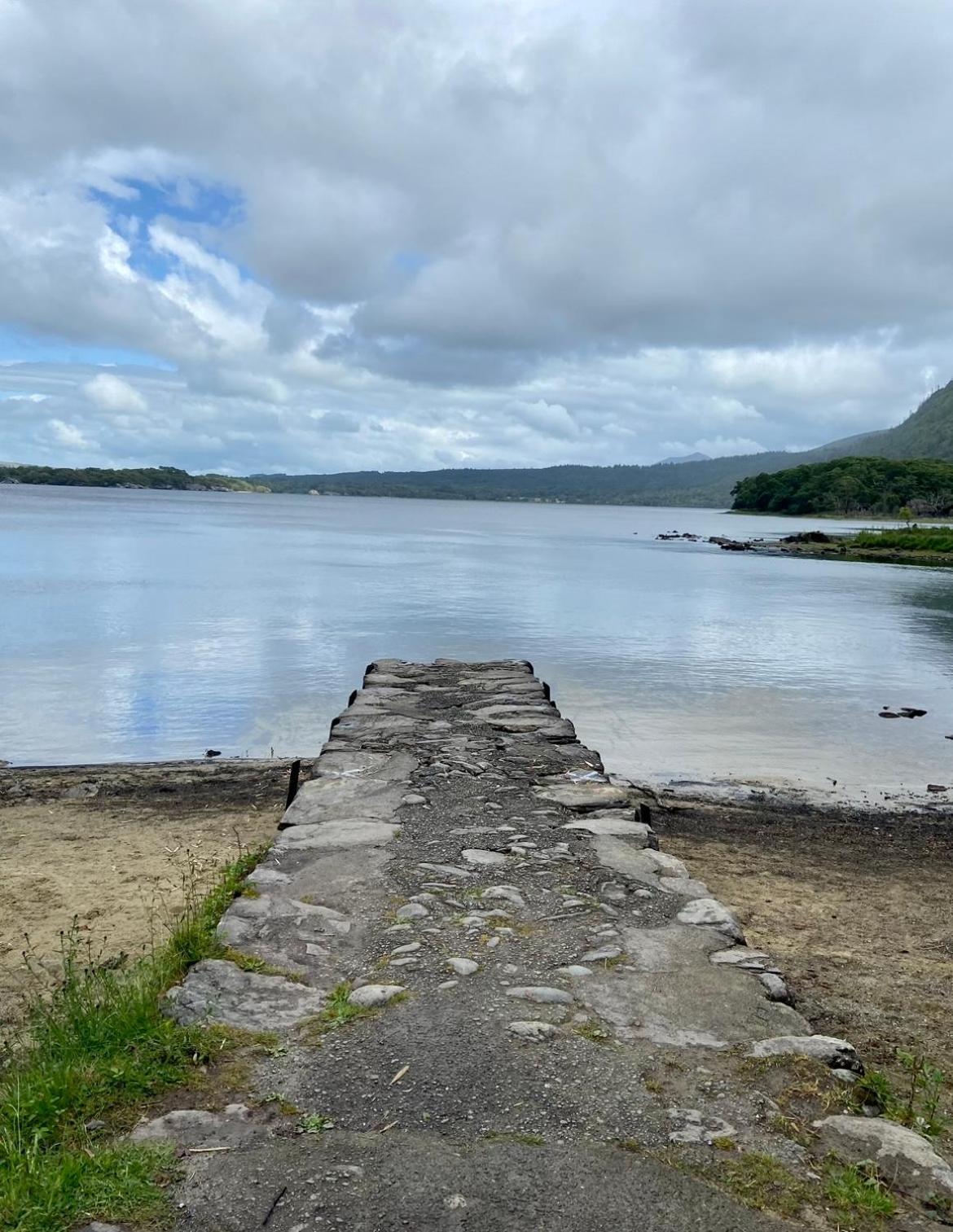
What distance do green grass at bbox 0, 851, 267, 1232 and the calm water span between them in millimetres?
9559

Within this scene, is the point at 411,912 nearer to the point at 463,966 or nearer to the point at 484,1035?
the point at 463,966

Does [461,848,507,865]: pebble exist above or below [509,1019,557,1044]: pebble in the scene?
below

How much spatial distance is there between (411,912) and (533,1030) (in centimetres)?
130

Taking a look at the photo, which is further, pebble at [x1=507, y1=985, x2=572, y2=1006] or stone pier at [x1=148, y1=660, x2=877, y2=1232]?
pebble at [x1=507, y1=985, x2=572, y2=1006]

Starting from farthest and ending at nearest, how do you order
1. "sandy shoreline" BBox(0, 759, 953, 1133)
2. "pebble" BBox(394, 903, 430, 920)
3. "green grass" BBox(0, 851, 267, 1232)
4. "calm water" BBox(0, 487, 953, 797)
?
"calm water" BBox(0, 487, 953, 797) < "sandy shoreline" BBox(0, 759, 953, 1133) < "pebble" BBox(394, 903, 430, 920) < "green grass" BBox(0, 851, 267, 1232)

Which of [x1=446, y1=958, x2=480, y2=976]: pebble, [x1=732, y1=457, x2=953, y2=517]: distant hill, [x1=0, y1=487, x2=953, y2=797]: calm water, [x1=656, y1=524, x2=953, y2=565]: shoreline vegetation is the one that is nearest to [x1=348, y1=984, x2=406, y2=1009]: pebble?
[x1=446, y1=958, x2=480, y2=976]: pebble

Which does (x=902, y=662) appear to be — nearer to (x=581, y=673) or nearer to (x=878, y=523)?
(x=581, y=673)

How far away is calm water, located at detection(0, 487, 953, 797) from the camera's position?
1477cm

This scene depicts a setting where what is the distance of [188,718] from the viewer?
1611 centimetres

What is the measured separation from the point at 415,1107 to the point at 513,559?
56.0 meters

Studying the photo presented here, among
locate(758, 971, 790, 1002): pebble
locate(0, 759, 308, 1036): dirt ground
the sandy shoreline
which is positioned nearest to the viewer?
locate(758, 971, 790, 1002): pebble

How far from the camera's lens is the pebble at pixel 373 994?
4039mm

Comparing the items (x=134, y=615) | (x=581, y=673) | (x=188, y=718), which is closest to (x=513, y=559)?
(x=134, y=615)

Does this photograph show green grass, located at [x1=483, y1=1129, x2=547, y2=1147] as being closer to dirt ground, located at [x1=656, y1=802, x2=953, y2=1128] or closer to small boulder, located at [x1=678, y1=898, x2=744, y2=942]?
small boulder, located at [x1=678, y1=898, x2=744, y2=942]
